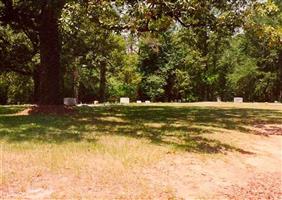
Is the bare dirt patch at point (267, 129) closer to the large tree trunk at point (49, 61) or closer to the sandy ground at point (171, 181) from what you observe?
the sandy ground at point (171, 181)

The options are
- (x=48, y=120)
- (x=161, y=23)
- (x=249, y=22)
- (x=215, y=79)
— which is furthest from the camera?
(x=215, y=79)

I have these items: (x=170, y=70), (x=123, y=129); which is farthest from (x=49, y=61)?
(x=170, y=70)

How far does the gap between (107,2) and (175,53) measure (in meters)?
52.1

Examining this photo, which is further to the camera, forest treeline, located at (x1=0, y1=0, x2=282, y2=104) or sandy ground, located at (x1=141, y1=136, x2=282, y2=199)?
forest treeline, located at (x1=0, y1=0, x2=282, y2=104)

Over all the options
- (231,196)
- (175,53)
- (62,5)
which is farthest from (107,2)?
(175,53)

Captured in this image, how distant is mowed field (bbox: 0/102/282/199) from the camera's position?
10344mm

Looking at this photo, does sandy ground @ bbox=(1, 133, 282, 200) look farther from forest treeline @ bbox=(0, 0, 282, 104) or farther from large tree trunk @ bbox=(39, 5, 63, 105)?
forest treeline @ bbox=(0, 0, 282, 104)

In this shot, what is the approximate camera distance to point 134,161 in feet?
41.2

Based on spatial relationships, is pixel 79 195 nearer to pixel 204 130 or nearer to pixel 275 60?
pixel 204 130

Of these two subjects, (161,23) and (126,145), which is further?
(161,23)

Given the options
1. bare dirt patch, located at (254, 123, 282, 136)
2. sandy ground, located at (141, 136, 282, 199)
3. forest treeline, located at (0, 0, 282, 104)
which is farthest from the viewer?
forest treeline, located at (0, 0, 282, 104)

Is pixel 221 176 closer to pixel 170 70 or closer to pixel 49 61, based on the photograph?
pixel 49 61

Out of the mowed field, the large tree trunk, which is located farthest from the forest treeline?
the mowed field

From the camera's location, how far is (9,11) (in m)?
24.8
